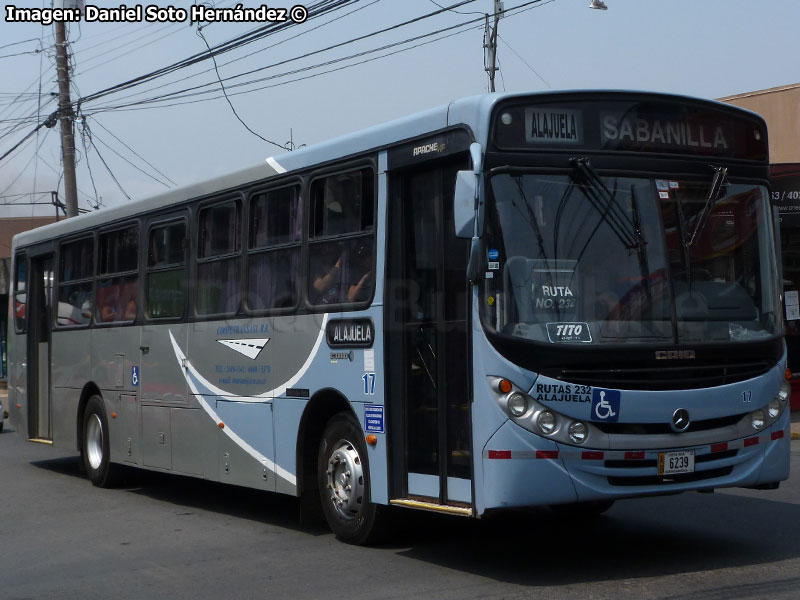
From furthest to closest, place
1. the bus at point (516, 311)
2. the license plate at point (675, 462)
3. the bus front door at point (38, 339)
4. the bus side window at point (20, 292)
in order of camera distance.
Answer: the bus side window at point (20, 292)
the bus front door at point (38, 339)
the license plate at point (675, 462)
the bus at point (516, 311)

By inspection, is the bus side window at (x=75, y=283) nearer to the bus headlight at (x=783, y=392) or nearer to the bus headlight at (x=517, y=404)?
the bus headlight at (x=517, y=404)

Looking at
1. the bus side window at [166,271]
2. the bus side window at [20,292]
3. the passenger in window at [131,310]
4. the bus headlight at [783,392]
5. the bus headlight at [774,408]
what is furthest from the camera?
the bus side window at [20,292]

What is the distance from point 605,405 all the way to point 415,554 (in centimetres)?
219

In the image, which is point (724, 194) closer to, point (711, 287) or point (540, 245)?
point (711, 287)

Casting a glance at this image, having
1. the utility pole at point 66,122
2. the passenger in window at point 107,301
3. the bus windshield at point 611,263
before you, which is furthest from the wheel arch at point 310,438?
the utility pole at point 66,122

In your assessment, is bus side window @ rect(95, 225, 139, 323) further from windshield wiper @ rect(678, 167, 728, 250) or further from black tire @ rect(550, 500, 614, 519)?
windshield wiper @ rect(678, 167, 728, 250)

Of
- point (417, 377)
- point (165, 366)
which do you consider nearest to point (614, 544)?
point (417, 377)

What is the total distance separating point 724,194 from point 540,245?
161 centimetres

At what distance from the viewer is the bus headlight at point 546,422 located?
723cm

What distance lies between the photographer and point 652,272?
24.8 ft

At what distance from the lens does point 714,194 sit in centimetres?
800

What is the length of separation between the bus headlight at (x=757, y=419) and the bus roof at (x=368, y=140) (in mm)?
2229

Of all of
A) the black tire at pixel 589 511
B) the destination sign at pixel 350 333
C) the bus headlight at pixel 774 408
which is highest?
the destination sign at pixel 350 333

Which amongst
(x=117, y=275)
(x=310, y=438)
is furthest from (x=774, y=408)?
(x=117, y=275)
